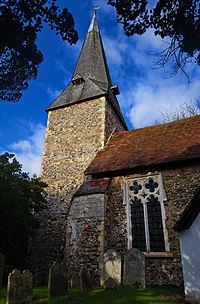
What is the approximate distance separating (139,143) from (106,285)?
678 centimetres

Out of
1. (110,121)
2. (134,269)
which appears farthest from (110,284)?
(110,121)

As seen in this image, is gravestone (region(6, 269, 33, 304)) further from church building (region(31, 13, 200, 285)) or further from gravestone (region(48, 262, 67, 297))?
church building (region(31, 13, 200, 285))

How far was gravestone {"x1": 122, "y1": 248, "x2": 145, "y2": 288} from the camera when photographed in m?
6.30

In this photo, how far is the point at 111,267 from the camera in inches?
258

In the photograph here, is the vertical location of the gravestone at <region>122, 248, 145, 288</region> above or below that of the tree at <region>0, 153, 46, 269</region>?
below

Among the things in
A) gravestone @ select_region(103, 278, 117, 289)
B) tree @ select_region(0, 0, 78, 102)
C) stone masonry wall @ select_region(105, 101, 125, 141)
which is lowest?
gravestone @ select_region(103, 278, 117, 289)

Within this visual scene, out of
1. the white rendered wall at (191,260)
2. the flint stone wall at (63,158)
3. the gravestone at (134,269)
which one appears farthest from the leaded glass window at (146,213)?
the flint stone wall at (63,158)

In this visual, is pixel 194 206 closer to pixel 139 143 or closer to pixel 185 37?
pixel 185 37

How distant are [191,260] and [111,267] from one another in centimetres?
227

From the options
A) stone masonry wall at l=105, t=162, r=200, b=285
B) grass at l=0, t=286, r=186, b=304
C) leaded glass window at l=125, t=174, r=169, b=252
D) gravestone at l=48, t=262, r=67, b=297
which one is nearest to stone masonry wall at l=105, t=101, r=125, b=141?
leaded glass window at l=125, t=174, r=169, b=252

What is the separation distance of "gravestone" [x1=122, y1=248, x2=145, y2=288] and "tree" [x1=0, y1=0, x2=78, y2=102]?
5395mm

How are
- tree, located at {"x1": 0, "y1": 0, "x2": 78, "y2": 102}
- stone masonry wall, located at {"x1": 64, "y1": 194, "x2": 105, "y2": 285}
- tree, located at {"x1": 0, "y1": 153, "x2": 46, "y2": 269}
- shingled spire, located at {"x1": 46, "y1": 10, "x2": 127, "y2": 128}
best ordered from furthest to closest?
shingled spire, located at {"x1": 46, "y1": 10, "x2": 127, "y2": 128} → tree, located at {"x1": 0, "y1": 153, "x2": 46, "y2": 269} → stone masonry wall, located at {"x1": 64, "y1": 194, "x2": 105, "y2": 285} → tree, located at {"x1": 0, "y1": 0, "x2": 78, "y2": 102}

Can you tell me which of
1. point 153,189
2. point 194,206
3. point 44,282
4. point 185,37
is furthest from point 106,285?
point 185,37

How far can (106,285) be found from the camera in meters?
6.11
